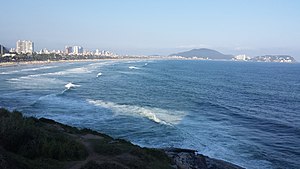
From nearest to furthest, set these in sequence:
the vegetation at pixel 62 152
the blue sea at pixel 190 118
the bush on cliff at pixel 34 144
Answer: the vegetation at pixel 62 152
the bush on cliff at pixel 34 144
the blue sea at pixel 190 118

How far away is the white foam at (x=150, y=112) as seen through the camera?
122ft

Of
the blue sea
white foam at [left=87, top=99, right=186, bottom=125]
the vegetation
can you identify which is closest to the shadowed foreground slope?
the vegetation

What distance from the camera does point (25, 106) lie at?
4109cm

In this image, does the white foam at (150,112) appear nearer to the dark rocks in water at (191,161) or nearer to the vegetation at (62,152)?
the dark rocks in water at (191,161)

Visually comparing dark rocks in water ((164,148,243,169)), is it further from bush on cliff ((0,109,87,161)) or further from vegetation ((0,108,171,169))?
bush on cliff ((0,109,87,161))

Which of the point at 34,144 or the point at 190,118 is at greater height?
the point at 34,144

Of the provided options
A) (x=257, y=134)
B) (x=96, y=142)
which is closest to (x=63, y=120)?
(x=96, y=142)

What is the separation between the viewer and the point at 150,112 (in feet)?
134

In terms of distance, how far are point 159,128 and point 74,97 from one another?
74.5 feet

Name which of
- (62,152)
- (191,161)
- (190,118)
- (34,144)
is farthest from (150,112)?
(34,144)

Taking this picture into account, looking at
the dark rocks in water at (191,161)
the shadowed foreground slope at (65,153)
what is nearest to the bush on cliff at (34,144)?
the shadowed foreground slope at (65,153)

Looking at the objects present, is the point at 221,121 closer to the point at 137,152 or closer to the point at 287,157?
the point at 287,157

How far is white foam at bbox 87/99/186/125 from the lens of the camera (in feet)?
122

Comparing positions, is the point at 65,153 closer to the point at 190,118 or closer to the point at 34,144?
the point at 34,144
